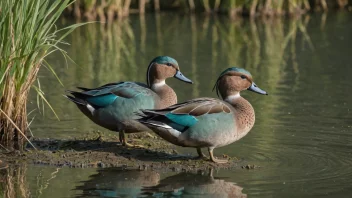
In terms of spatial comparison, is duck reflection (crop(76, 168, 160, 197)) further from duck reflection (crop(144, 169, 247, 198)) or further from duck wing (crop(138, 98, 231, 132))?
duck wing (crop(138, 98, 231, 132))

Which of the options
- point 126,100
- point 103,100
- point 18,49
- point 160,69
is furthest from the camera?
point 160,69

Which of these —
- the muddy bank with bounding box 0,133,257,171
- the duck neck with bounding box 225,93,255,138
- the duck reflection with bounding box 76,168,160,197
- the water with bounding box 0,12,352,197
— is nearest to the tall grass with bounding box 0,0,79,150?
the muddy bank with bounding box 0,133,257,171

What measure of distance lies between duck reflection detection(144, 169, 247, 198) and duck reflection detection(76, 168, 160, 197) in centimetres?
11

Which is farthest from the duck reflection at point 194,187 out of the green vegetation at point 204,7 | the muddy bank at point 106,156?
the green vegetation at point 204,7

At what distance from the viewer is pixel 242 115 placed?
8094 millimetres

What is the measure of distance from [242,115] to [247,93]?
12.6ft

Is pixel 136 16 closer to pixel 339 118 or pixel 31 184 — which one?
pixel 339 118

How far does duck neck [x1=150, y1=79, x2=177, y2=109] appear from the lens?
8.66 metres

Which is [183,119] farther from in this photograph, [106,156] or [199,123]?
[106,156]

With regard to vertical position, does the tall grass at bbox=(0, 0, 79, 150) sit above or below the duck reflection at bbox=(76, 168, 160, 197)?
above

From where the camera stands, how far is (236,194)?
6.93 metres

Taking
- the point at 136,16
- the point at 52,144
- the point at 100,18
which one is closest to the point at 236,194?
the point at 52,144

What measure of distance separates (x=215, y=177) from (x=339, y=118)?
2.99 metres

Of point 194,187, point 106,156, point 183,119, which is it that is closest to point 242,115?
point 183,119
